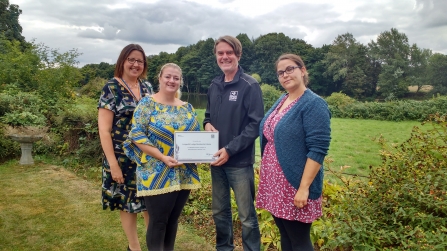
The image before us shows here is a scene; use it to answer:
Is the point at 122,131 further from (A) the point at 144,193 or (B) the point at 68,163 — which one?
(B) the point at 68,163

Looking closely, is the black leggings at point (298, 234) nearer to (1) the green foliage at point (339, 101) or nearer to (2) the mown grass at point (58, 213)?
(2) the mown grass at point (58, 213)

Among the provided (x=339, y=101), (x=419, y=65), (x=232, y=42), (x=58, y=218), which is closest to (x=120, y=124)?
(x=232, y=42)

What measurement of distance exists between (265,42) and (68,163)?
4192 centimetres

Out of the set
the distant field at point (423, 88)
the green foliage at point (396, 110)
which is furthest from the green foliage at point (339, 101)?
the distant field at point (423, 88)

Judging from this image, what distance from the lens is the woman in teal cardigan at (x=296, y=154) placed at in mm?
1932

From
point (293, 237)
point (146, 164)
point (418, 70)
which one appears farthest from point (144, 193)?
point (418, 70)

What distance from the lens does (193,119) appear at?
2447mm

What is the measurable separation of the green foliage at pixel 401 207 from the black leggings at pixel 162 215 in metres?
1.31

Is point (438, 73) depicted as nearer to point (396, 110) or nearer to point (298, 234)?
point (396, 110)

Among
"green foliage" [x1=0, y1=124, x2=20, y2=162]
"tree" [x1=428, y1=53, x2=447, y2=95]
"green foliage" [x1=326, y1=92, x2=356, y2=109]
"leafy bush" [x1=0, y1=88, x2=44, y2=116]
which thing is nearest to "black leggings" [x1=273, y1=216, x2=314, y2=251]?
"green foliage" [x1=0, y1=124, x2=20, y2=162]

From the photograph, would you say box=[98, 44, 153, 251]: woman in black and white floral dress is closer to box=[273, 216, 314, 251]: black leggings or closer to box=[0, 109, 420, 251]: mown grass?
box=[0, 109, 420, 251]: mown grass

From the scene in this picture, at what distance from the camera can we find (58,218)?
425 centimetres

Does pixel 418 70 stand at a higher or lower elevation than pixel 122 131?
higher

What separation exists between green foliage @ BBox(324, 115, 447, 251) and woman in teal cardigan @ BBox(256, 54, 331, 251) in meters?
0.70
